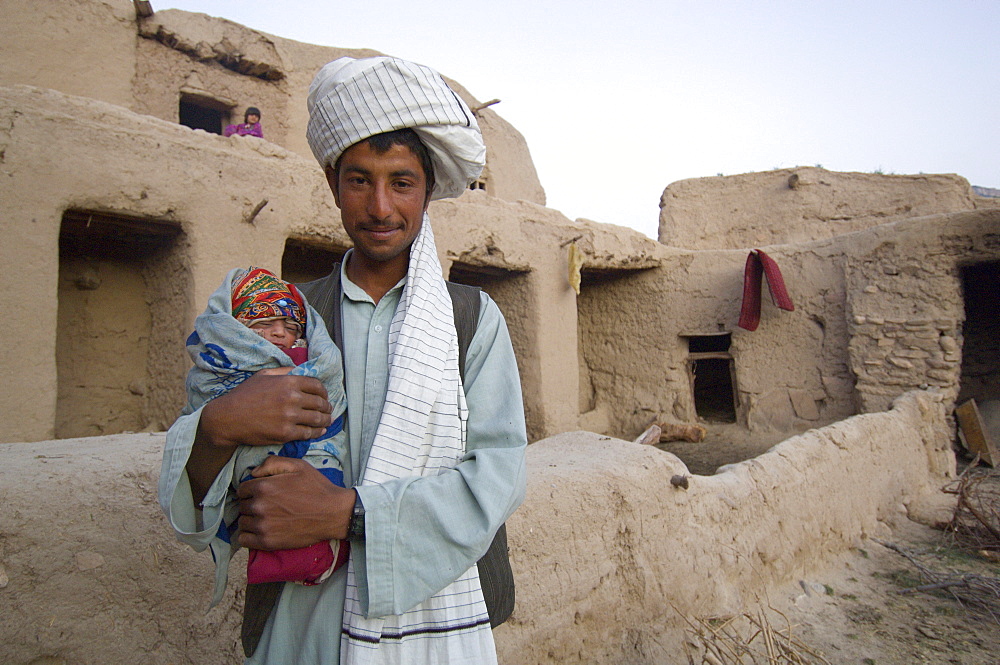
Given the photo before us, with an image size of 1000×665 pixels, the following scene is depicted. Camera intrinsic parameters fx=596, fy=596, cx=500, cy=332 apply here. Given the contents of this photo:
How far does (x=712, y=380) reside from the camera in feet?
32.6

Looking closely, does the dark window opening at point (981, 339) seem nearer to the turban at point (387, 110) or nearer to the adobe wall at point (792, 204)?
the adobe wall at point (792, 204)

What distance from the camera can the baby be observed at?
0.93 metres

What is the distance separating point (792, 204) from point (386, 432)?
11160mm

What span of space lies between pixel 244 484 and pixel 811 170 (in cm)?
1159

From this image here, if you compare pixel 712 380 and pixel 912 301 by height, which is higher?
pixel 912 301

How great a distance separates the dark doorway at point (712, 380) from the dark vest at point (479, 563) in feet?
23.5

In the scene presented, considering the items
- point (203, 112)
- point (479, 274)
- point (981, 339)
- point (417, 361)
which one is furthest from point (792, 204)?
point (417, 361)

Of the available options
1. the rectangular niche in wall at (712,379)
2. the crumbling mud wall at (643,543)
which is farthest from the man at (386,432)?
the rectangular niche in wall at (712,379)

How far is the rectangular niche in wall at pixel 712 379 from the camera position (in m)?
7.96

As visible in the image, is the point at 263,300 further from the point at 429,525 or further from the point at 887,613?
the point at 887,613

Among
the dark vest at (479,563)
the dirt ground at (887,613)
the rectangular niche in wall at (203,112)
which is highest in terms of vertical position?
the rectangular niche in wall at (203,112)

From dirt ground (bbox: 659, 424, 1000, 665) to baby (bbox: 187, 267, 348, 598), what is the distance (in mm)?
1990

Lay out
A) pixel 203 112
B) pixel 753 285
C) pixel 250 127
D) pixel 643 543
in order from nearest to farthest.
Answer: pixel 643 543
pixel 250 127
pixel 753 285
pixel 203 112

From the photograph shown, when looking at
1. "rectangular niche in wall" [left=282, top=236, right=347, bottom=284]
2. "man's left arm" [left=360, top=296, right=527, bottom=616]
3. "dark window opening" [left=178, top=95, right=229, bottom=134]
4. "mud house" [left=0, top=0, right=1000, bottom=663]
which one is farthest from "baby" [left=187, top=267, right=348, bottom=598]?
"dark window opening" [left=178, top=95, right=229, bottom=134]
